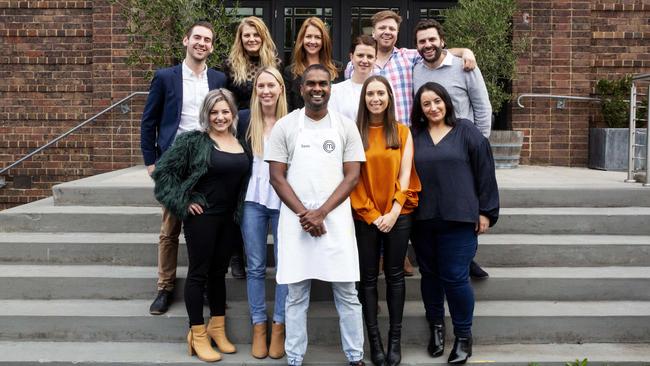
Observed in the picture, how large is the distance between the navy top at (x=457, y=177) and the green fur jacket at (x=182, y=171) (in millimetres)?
1356

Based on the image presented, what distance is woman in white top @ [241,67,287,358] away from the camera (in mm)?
4410

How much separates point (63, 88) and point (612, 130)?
23.4 feet

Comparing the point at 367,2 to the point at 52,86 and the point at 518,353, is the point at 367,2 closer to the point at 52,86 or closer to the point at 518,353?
the point at 52,86

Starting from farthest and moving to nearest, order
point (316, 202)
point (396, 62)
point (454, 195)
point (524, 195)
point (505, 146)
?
1. point (505, 146)
2. point (524, 195)
3. point (396, 62)
4. point (454, 195)
5. point (316, 202)

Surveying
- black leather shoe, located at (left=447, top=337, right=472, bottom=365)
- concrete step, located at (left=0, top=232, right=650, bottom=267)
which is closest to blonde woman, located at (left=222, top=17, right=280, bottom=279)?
concrete step, located at (left=0, top=232, right=650, bottom=267)

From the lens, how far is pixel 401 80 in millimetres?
4859

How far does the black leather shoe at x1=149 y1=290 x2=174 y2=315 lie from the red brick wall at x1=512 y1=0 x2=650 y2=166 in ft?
19.0

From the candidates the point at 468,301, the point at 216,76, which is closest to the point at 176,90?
the point at 216,76

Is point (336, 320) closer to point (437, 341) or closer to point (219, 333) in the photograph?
point (437, 341)

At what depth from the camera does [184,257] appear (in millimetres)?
5570

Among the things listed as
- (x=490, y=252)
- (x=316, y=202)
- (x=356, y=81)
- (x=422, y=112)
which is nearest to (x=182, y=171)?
(x=316, y=202)

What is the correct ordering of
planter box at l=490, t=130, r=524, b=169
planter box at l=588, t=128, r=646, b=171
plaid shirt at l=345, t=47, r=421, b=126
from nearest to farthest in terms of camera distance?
plaid shirt at l=345, t=47, r=421, b=126 → planter box at l=490, t=130, r=524, b=169 → planter box at l=588, t=128, r=646, b=171

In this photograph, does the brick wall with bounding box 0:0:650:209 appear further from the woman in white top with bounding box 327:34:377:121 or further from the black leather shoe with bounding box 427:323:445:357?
the black leather shoe with bounding box 427:323:445:357

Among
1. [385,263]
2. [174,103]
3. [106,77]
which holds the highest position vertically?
[106,77]
